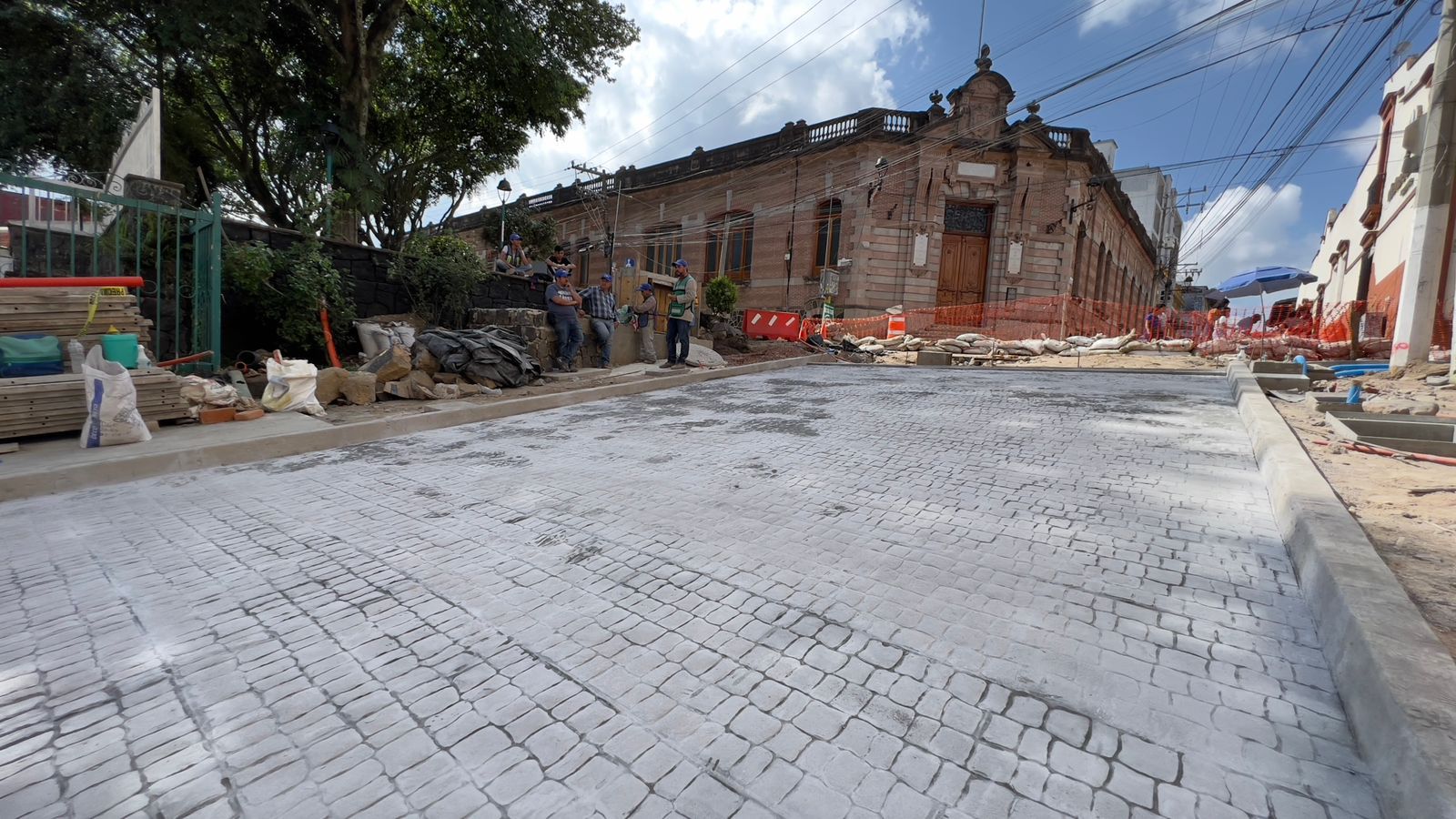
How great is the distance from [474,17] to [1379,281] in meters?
25.7

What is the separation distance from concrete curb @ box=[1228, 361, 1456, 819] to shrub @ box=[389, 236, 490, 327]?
34.7 feet

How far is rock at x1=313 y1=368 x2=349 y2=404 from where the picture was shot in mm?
6785

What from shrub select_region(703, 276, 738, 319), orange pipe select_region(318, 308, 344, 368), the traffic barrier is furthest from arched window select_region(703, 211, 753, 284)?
orange pipe select_region(318, 308, 344, 368)

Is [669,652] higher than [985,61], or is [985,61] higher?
[985,61]

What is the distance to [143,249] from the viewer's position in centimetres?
688

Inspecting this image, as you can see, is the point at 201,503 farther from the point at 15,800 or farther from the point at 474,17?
the point at 474,17

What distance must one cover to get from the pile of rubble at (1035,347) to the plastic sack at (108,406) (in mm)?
14889

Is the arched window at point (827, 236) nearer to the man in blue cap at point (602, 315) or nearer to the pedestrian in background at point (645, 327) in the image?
the pedestrian in background at point (645, 327)

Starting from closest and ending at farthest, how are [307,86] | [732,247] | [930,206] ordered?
[307,86] → [930,206] → [732,247]

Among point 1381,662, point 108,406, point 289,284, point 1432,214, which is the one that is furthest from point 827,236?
point 1381,662

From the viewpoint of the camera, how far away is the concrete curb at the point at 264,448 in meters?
4.08

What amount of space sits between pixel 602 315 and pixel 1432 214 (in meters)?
13.4

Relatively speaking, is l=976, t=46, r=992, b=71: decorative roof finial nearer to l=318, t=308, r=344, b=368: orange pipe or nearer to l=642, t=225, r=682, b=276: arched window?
l=642, t=225, r=682, b=276: arched window

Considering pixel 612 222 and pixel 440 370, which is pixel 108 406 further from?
pixel 612 222
